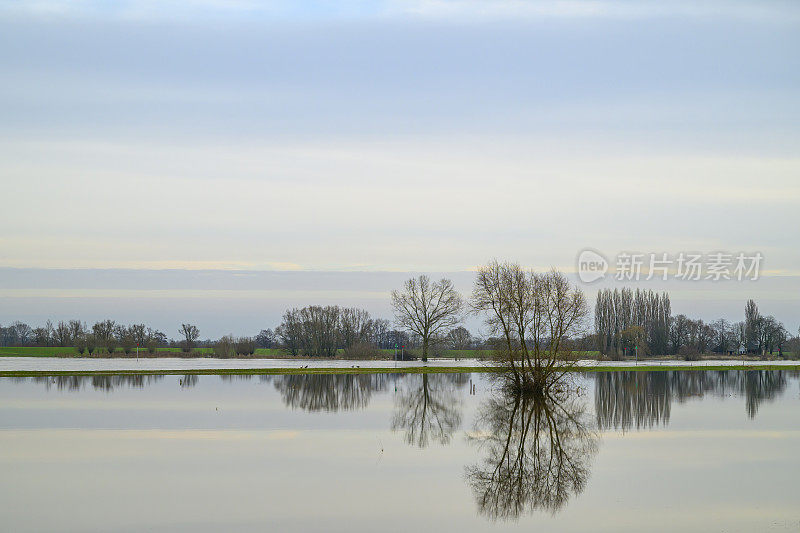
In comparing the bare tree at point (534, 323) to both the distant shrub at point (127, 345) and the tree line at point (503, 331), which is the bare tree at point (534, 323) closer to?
the tree line at point (503, 331)

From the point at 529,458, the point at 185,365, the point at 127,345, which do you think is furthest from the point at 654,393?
the point at 127,345

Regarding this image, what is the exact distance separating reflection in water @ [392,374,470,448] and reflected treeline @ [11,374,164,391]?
50.6 ft

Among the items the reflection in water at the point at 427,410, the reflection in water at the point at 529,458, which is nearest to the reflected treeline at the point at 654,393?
the reflection in water at the point at 529,458

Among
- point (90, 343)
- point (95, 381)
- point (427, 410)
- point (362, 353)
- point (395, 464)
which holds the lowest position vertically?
point (395, 464)

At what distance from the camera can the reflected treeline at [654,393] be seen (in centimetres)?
2912

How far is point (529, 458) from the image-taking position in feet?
67.3

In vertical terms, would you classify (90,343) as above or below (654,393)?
above

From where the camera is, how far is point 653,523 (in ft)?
45.6

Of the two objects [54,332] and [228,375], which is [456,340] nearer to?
[228,375]

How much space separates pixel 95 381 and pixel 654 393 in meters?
31.8

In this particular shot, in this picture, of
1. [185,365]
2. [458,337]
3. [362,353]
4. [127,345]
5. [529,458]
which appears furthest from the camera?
[127,345]

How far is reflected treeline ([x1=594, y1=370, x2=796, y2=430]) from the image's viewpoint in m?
29.1

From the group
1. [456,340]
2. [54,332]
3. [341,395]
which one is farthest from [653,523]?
[54,332]

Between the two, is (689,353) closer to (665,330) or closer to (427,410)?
(665,330)
